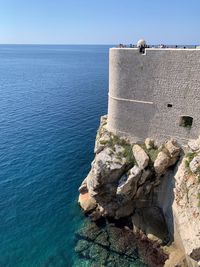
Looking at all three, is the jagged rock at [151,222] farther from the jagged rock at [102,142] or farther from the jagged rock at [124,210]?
the jagged rock at [102,142]

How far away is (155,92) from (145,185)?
9190 mm

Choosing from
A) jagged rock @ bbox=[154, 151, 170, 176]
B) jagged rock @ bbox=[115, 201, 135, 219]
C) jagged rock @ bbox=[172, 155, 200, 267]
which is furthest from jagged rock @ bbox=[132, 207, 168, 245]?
jagged rock @ bbox=[154, 151, 170, 176]

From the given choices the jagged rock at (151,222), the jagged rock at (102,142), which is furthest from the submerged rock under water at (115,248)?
the jagged rock at (102,142)

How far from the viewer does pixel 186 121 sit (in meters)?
26.8

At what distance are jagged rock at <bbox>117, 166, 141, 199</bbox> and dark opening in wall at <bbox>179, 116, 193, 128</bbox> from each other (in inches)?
236

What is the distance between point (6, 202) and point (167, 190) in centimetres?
1823

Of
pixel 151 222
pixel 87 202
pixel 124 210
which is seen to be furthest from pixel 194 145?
pixel 87 202

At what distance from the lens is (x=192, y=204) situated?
2264 centimetres

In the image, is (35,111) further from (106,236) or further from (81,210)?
(106,236)

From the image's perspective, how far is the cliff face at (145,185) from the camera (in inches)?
986

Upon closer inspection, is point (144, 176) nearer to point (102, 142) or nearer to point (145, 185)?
point (145, 185)

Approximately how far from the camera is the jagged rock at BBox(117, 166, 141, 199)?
26906 millimetres

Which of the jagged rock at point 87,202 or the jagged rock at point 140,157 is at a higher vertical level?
the jagged rock at point 140,157

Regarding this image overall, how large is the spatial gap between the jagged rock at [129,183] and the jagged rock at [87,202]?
208 inches
